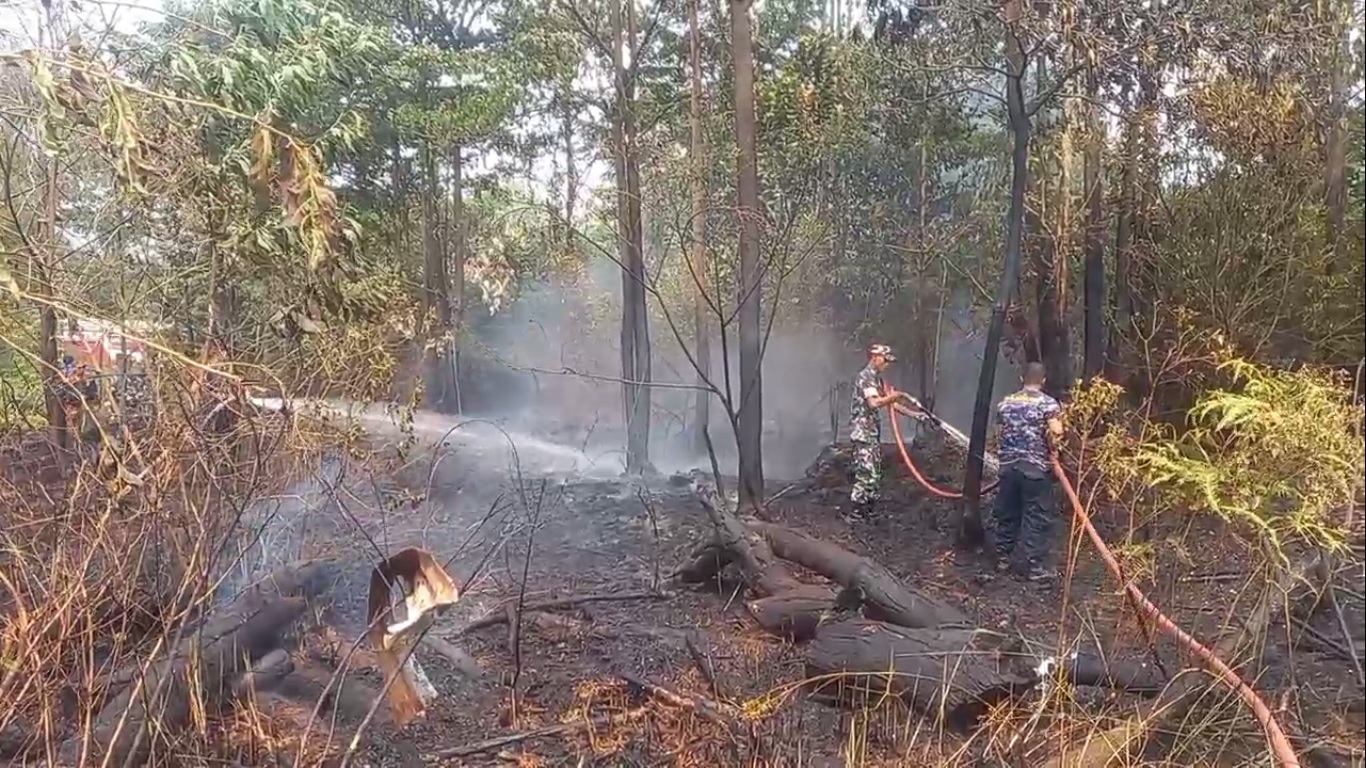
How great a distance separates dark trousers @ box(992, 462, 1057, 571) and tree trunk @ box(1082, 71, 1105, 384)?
34 centimetres

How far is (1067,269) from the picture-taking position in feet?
8.95

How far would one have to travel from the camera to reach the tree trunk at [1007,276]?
2.74m

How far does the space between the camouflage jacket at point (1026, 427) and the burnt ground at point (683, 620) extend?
22 cm

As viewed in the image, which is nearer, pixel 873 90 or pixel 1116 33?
pixel 1116 33

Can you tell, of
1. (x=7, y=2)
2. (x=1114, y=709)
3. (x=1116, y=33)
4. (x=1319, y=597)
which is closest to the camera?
(x=1319, y=597)

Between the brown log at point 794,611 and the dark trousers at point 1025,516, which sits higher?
the dark trousers at point 1025,516

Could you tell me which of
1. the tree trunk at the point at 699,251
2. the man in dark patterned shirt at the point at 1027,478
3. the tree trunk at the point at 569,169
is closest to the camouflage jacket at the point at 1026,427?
the man in dark patterned shirt at the point at 1027,478

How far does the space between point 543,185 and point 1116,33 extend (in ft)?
5.45

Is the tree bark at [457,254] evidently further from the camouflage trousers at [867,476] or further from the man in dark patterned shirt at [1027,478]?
the man in dark patterned shirt at [1027,478]

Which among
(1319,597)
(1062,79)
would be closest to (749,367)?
(1062,79)

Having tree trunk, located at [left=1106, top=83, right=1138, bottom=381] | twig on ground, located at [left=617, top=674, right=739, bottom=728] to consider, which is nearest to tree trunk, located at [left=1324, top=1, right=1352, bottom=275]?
tree trunk, located at [left=1106, top=83, right=1138, bottom=381]

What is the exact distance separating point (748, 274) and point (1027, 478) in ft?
3.28

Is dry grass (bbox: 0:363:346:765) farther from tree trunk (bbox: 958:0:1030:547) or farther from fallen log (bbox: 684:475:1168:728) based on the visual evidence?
tree trunk (bbox: 958:0:1030:547)

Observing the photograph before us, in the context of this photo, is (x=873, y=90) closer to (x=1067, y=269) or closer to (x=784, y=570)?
(x=1067, y=269)
